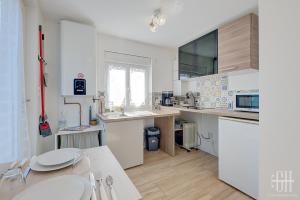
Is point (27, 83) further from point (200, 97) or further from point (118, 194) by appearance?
point (200, 97)

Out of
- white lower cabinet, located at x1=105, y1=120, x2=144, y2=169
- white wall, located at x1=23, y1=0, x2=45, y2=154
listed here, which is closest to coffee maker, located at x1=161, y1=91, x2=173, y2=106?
white lower cabinet, located at x1=105, y1=120, x2=144, y2=169

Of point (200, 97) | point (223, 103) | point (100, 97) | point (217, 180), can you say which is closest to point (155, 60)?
point (200, 97)

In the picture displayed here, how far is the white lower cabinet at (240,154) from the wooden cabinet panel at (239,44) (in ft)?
2.42

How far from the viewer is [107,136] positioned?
1.98 m

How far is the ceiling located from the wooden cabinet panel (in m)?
0.14

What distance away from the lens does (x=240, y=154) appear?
158 cm

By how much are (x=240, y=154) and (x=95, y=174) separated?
1.61m

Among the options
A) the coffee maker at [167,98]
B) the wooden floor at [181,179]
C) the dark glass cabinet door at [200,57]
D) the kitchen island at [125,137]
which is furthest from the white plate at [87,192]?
the coffee maker at [167,98]

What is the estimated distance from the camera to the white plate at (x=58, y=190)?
1.51 feet

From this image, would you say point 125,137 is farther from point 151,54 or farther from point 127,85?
point 151,54

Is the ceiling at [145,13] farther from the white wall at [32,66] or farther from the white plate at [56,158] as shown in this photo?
the white plate at [56,158]

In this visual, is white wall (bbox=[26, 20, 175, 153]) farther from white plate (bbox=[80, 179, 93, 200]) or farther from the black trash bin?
white plate (bbox=[80, 179, 93, 200])

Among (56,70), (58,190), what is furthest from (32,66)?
(58,190)

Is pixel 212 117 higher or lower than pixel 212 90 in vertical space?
lower
